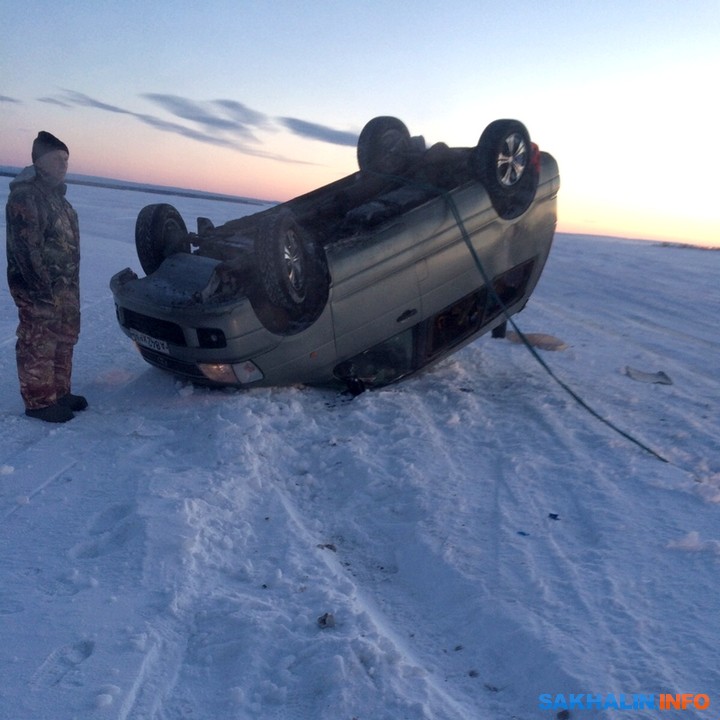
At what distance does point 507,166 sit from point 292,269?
2.28m

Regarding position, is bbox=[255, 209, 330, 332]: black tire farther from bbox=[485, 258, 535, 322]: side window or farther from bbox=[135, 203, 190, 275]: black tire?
bbox=[485, 258, 535, 322]: side window

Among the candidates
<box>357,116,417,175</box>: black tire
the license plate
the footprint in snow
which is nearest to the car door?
the license plate

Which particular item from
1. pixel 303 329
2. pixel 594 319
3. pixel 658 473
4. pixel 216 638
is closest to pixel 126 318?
pixel 303 329

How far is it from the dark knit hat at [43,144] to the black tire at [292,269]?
1.58 m

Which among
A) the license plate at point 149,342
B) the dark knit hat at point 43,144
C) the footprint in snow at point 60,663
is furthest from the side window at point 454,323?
the footprint in snow at point 60,663

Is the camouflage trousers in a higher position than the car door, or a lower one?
lower

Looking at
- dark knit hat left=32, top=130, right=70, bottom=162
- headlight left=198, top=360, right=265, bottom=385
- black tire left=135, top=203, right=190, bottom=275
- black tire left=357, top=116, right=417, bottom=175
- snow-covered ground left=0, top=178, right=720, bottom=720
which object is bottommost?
snow-covered ground left=0, top=178, right=720, bottom=720

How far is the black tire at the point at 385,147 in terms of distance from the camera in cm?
638

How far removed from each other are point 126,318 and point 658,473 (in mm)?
3993

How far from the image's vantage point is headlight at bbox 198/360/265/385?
488 centimetres

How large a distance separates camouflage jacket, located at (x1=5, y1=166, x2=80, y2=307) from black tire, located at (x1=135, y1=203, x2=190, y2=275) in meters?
0.70

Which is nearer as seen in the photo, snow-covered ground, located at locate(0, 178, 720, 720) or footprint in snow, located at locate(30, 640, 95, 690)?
footprint in snow, located at locate(30, 640, 95, 690)

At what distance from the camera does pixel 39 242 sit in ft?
15.3

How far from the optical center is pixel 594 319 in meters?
9.87
